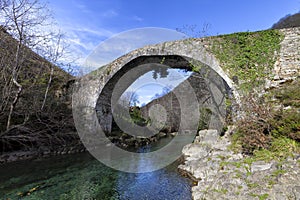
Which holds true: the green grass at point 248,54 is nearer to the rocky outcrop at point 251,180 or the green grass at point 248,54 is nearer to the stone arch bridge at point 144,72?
the stone arch bridge at point 144,72

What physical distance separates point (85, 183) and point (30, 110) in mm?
3724

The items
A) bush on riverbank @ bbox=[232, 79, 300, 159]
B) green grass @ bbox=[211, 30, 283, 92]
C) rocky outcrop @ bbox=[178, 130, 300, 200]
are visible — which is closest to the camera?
rocky outcrop @ bbox=[178, 130, 300, 200]

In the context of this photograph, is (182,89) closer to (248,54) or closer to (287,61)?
(248,54)

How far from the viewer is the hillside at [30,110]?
229 inches

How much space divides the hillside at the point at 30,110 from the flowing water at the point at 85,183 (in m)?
0.95

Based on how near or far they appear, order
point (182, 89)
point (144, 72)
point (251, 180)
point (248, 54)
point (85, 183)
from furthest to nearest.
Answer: point (182, 89) < point (144, 72) < point (248, 54) < point (85, 183) < point (251, 180)

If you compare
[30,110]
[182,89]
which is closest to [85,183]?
[30,110]

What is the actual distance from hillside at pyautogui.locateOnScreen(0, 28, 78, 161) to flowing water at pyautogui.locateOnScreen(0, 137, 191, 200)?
37.6 inches

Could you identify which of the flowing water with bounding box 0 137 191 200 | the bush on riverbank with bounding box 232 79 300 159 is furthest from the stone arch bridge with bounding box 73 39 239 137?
the flowing water with bounding box 0 137 191 200

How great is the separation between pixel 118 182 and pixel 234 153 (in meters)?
2.50

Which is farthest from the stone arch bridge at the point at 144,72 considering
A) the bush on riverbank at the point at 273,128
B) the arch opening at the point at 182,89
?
the bush on riverbank at the point at 273,128

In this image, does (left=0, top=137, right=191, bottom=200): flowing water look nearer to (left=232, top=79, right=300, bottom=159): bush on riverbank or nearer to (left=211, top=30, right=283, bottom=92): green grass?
(left=232, top=79, right=300, bottom=159): bush on riverbank

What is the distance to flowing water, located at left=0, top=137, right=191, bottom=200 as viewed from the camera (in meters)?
3.27

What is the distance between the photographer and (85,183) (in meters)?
3.95
